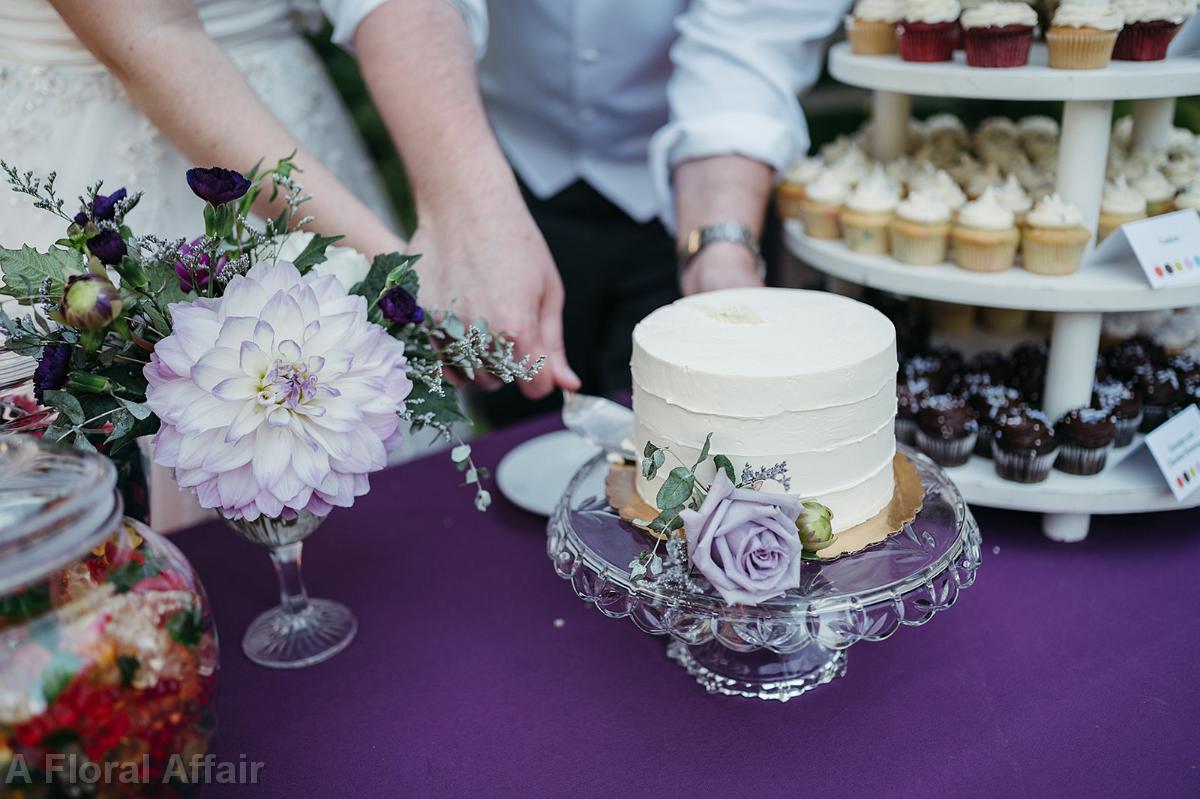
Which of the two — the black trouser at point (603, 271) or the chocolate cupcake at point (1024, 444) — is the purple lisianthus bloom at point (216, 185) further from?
the black trouser at point (603, 271)

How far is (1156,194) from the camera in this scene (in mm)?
1331

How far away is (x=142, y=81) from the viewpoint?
1248mm

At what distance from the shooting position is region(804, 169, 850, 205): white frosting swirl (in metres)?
1.46

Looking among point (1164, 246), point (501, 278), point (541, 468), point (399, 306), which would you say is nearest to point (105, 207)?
point (399, 306)

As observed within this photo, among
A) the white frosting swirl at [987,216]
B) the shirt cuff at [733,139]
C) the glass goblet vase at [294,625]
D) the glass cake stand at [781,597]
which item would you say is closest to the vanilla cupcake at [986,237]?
the white frosting swirl at [987,216]

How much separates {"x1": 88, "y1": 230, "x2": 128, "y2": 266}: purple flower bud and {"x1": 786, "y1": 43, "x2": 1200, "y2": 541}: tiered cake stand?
0.92 metres

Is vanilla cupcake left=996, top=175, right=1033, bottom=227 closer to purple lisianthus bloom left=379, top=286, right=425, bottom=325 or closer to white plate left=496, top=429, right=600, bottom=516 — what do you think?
white plate left=496, top=429, right=600, bottom=516

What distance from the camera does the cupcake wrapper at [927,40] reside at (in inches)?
53.2

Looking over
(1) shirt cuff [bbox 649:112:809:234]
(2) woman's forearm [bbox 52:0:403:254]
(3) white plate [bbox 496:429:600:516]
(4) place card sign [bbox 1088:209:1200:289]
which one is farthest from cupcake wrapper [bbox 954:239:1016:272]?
(2) woman's forearm [bbox 52:0:403:254]

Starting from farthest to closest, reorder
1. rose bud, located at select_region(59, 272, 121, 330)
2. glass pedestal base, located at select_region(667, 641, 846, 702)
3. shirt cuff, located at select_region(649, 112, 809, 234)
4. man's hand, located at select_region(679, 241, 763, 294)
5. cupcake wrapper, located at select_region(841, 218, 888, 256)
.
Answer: shirt cuff, located at select_region(649, 112, 809, 234)
man's hand, located at select_region(679, 241, 763, 294)
cupcake wrapper, located at select_region(841, 218, 888, 256)
glass pedestal base, located at select_region(667, 641, 846, 702)
rose bud, located at select_region(59, 272, 121, 330)

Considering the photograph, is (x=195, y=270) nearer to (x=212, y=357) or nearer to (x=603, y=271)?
(x=212, y=357)

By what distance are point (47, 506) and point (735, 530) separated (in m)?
0.51

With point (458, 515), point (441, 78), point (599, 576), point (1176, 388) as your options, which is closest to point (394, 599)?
point (458, 515)

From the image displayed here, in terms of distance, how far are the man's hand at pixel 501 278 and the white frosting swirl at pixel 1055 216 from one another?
0.62 metres
